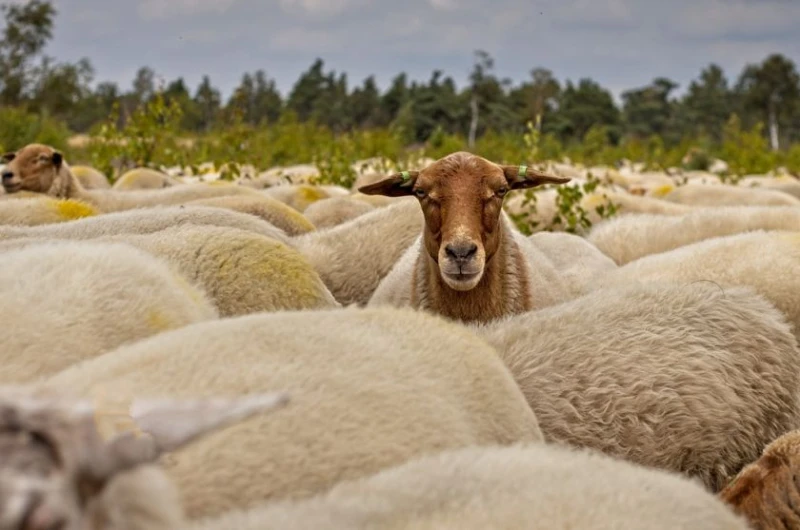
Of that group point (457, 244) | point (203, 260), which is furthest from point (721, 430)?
point (203, 260)

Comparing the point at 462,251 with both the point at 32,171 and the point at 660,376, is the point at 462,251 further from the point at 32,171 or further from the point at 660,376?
the point at 32,171

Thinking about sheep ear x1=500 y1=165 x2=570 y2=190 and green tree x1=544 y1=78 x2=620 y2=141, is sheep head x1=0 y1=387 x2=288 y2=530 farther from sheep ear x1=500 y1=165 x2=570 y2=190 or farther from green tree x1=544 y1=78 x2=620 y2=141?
green tree x1=544 y1=78 x2=620 y2=141

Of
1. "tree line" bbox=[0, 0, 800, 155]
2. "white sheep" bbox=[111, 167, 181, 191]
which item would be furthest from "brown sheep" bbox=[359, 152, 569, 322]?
"tree line" bbox=[0, 0, 800, 155]

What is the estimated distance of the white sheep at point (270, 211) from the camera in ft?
24.4

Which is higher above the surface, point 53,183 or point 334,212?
point 53,183

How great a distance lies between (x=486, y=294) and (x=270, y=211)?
2.74m

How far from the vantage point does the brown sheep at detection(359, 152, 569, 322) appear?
499cm

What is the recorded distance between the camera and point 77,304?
124 inches

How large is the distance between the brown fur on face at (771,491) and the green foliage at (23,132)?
1881cm

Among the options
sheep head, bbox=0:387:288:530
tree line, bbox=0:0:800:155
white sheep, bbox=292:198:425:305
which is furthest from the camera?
tree line, bbox=0:0:800:155

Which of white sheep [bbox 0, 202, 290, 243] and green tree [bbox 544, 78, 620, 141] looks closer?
white sheep [bbox 0, 202, 290, 243]

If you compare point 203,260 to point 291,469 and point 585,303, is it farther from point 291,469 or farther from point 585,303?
point 291,469

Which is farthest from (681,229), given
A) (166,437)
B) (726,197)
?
(166,437)

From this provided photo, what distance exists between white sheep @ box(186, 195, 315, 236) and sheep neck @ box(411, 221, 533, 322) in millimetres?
2172
